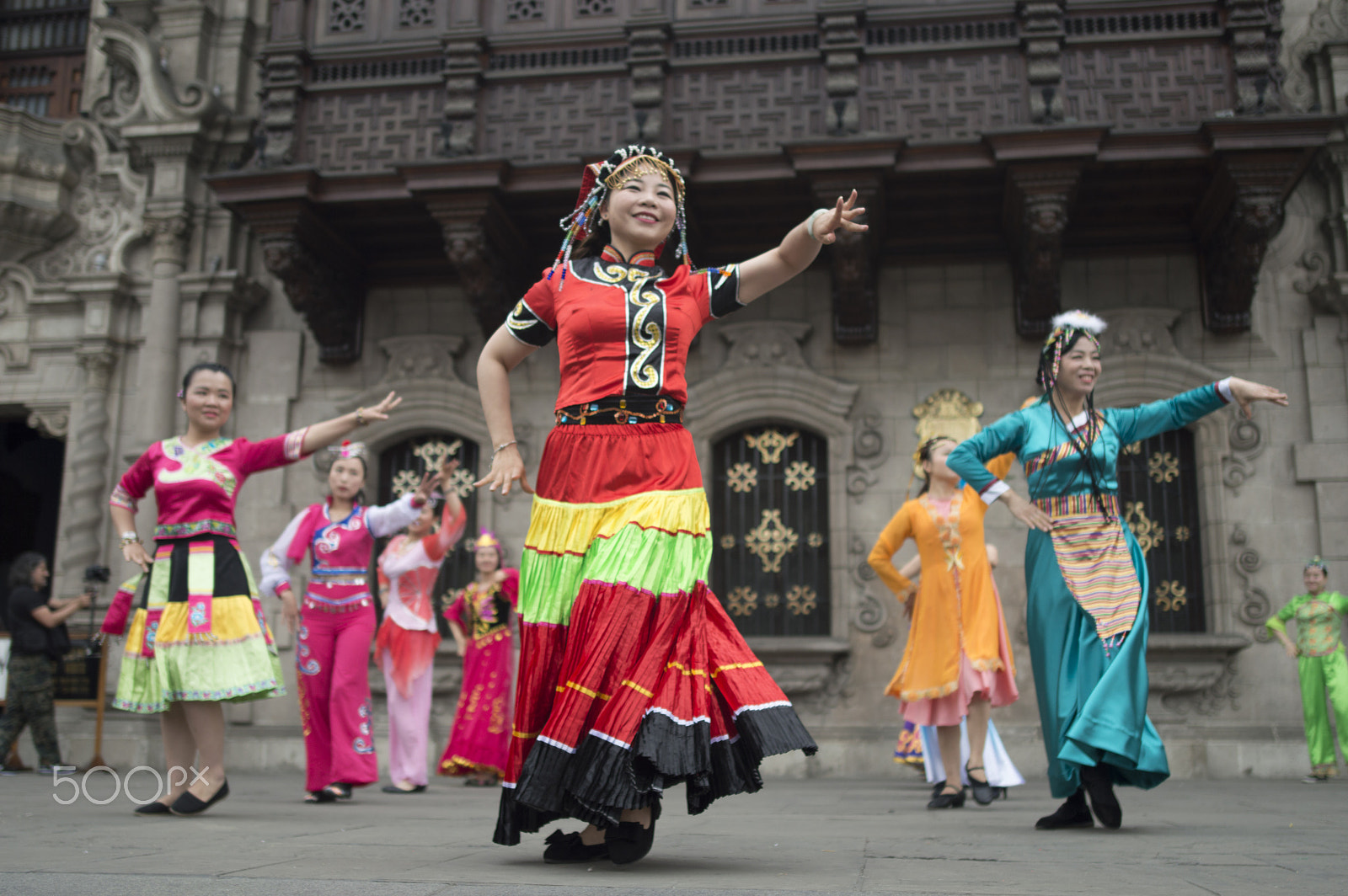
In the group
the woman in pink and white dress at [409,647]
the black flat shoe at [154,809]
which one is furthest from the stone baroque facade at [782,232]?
the black flat shoe at [154,809]

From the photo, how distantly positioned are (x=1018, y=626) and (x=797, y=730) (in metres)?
7.47

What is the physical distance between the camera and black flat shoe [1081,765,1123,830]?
4.57 m

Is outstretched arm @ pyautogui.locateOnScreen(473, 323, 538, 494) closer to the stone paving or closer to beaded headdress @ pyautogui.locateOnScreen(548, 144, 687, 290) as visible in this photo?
beaded headdress @ pyautogui.locateOnScreen(548, 144, 687, 290)

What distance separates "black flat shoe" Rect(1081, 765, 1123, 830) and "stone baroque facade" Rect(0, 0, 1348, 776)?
5.49 metres

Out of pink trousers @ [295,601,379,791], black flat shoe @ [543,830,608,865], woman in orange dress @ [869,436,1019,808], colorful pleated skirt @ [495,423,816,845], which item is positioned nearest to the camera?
colorful pleated skirt @ [495,423,816,845]

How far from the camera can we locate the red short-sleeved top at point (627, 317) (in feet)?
12.2

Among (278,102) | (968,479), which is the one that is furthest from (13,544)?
(968,479)

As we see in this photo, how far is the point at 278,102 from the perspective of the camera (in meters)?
10.9

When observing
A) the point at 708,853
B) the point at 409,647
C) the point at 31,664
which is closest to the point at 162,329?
the point at 31,664

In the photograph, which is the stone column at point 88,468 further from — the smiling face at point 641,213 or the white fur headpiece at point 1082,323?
the white fur headpiece at point 1082,323

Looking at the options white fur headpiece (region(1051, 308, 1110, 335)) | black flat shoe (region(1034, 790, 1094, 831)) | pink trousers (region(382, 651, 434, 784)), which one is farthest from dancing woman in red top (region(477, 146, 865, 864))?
pink trousers (region(382, 651, 434, 784))

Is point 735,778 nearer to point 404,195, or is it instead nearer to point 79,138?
point 404,195

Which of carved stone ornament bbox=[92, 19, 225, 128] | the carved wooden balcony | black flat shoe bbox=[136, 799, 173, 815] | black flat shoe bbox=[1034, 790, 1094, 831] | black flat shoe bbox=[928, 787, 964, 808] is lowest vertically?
black flat shoe bbox=[928, 787, 964, 808]

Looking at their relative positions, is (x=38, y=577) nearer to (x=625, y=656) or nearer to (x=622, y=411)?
(x=622, y=411)
